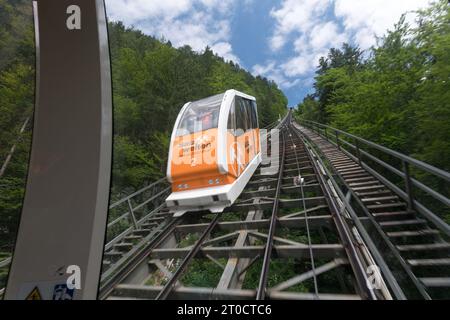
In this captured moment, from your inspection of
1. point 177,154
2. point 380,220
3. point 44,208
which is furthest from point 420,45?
point 44,208

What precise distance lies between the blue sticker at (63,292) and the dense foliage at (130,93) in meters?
0.54

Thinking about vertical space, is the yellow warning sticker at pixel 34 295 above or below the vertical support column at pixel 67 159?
below

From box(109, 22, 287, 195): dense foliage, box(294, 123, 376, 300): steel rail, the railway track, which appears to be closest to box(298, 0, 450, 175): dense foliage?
the railway track

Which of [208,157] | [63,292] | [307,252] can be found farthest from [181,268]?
[208,157]

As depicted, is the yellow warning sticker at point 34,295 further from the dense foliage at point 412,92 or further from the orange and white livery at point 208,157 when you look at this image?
the dense foliage at point 412,92

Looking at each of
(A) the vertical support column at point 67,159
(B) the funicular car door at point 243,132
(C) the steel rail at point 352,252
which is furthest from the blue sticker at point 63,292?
(B) the funicular car door at point 243,132

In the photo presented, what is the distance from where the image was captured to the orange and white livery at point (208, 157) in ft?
16.2

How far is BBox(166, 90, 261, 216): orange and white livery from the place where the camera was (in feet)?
16.2

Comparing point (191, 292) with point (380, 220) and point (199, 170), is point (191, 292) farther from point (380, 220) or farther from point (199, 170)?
point (380, 220)

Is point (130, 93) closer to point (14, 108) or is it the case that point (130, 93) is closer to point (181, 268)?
point (14, 108)

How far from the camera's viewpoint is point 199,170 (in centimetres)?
510

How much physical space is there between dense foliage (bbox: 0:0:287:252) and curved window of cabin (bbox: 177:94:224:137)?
1.32m

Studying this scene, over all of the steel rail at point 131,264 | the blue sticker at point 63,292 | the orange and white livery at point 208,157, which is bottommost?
the steel rail at point 131,264

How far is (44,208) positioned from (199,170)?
3501 millimetres
